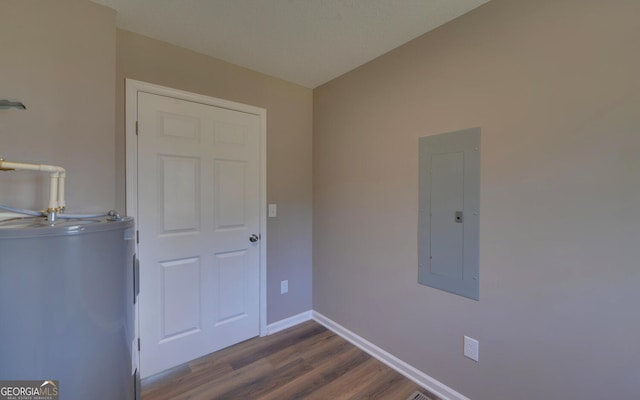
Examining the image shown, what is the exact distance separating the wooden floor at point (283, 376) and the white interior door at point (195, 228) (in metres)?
0.14

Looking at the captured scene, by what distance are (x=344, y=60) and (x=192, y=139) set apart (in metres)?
1.35

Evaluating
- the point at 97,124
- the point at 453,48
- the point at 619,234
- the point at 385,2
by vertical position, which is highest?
the point at 385,2

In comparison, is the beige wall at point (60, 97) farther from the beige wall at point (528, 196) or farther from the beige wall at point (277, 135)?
the beige wall at point (528, 196)

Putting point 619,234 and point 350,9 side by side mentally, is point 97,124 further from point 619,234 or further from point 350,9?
point 619,234

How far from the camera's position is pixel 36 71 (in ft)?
4.30

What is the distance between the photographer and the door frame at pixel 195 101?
5.65 ft

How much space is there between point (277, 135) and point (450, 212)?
5.32ft

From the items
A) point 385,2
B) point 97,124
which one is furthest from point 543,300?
point 97,124

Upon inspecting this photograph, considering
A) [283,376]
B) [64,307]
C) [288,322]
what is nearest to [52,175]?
[64,307]

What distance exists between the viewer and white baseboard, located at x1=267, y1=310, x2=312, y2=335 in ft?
7.94

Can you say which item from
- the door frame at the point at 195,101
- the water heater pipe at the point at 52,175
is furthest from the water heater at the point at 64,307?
the door frame at the point at 195,101

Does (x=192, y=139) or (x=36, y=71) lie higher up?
(x=36, y=71)

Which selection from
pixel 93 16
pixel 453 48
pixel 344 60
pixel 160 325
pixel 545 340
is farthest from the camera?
pixel 344 60

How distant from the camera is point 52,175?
1041 millimetres
